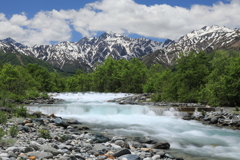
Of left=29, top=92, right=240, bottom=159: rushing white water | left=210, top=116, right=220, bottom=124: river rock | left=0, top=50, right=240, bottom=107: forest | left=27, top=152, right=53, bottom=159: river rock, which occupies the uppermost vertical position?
left=0, top=50, right=240, bottom=107: forest

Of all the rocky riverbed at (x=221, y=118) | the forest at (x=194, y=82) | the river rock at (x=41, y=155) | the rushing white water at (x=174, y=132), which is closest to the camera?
the river rock at (x=41, y=155)

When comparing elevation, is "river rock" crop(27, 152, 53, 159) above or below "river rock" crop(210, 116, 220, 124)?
above

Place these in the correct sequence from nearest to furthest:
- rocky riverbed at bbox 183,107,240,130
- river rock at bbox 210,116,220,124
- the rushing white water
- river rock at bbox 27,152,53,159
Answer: river rock at bbox 27,152,53,159
the rushing white water
rocky riverbed at bbox 183,107,240,130
river rock at bbox 210,116,220,124

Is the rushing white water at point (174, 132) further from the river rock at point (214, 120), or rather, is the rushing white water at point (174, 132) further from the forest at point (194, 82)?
the forest at point (194, 82)

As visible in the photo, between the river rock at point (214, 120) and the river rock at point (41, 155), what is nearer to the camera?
the river rock at point (41, 155)

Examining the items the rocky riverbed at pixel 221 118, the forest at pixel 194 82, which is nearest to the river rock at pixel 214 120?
the rocky riverbed at pixel 221 118

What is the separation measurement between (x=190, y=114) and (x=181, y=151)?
45.2 feet

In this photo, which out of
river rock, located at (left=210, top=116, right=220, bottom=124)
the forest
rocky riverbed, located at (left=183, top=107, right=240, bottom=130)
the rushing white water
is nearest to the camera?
the rushing white water

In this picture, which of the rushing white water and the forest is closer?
the rushing white water

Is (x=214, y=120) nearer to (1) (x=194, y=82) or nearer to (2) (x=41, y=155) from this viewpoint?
(1) (x=194, y=82)

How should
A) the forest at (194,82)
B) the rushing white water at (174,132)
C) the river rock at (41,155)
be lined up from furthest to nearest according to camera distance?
the forest at (194,82), the rushing white water at (174,132), the river rock at (41,155)

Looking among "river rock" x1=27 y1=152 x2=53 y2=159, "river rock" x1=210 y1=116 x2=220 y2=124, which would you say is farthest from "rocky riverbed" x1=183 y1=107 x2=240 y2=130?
"river rock" x1=27 y1=152 x2=53 y2=159

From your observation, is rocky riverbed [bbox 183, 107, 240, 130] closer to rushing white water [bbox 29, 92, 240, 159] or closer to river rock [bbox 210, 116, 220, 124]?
river rock [bbox 210, 116, 220, 124]

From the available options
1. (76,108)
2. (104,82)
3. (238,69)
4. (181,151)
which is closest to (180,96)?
(238,69)
